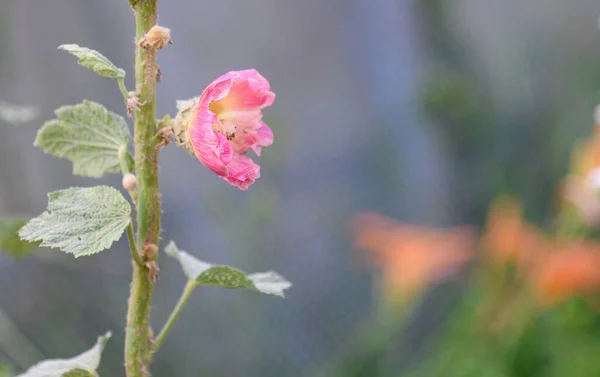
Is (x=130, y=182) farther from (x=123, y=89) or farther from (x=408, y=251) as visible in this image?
(x=408, y=251)

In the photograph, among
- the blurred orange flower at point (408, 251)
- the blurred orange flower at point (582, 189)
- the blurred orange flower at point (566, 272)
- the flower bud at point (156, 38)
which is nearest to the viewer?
the flower bud at point (156, 38)

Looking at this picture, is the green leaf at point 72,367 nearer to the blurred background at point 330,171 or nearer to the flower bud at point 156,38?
the flower bud at point 156,38

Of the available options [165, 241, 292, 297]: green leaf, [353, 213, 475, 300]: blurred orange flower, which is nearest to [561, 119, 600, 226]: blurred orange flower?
[353, 213, 475, 300]: blurred orange flower

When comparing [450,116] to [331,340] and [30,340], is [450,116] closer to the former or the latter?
[331,340]

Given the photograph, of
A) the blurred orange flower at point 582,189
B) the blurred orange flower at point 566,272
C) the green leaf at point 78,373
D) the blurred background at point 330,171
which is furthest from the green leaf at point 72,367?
the blurred orange flower at point 566,272

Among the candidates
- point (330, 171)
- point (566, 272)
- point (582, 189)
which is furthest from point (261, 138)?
point (330, 171)

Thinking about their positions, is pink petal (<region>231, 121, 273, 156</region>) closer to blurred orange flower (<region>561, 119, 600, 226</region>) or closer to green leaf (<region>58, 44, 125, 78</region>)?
green leaf (<region>58, 44, 125, 78</region>)

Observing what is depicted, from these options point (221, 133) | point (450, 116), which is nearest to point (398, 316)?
point (450, 116)
